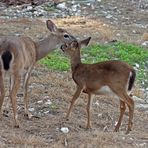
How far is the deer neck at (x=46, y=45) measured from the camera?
902cm

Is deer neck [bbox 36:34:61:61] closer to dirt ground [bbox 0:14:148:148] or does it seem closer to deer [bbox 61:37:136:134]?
dirt ground [bbox 0:14:148:148]

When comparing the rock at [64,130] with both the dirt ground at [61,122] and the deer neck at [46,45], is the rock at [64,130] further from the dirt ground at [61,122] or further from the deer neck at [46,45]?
the deer neck at [46,45]

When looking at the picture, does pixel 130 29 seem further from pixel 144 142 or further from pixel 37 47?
pixel 144 142

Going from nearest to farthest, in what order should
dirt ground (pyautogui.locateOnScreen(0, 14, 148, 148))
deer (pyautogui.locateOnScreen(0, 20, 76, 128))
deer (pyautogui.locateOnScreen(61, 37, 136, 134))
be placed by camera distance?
dirt ground (pyautogui.locateOnScreen(0, 14, 148, 148))
deer (pyautogui.locateOnScreen(0, 20, 76, 128))
deer (pyautogui.locateOnScreen(61, 37, 136, 134))

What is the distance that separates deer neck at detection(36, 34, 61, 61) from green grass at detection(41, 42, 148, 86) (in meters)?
1.64

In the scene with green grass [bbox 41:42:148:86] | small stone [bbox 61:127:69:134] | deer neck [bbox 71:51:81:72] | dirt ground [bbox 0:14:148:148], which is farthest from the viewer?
green grass [bbox 41:42:148:86]

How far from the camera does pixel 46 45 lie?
9.16 meters

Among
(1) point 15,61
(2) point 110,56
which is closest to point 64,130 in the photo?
(1) point 15,61

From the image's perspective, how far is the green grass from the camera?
36.3 feet

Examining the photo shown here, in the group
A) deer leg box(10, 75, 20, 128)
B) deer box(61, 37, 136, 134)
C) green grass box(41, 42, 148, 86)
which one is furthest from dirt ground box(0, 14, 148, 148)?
green grass box(41, 42, 148, 86)

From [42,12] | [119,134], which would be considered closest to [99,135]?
[119,134]

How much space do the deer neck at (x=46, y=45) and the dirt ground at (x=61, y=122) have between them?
65 centimetres

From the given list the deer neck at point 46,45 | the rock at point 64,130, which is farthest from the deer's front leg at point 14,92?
the deer neck at point 46,45

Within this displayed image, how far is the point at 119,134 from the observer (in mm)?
7633
